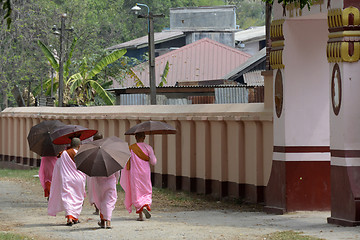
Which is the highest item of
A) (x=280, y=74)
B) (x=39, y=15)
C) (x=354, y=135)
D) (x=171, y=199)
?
(x=39, y=15)

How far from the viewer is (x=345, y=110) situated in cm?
1366

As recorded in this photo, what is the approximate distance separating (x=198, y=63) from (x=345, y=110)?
37.3m

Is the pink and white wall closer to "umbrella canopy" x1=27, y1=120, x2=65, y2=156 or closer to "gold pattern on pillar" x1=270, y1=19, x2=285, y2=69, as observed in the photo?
"gold pattern on pillar" x1=270, y1=19, x2=285, y2=69

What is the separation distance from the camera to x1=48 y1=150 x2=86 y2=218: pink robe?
47.9ft

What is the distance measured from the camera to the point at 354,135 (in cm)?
1366

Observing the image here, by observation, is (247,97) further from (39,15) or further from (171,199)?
(39,15)

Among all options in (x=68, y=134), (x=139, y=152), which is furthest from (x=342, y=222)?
(x=68, y=134)

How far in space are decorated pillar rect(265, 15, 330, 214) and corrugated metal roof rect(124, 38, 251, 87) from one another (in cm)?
3292

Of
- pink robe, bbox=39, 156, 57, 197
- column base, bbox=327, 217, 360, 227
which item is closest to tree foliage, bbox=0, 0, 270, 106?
pink robe, bbox=39, 156, 57, 197

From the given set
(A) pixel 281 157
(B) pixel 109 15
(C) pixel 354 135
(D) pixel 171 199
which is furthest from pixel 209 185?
(B) pixel 109 15

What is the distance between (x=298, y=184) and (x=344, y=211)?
239 cm

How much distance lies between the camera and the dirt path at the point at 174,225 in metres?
12.9

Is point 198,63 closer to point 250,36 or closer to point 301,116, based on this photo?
point 250,36

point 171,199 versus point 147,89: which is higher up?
point 147,89
